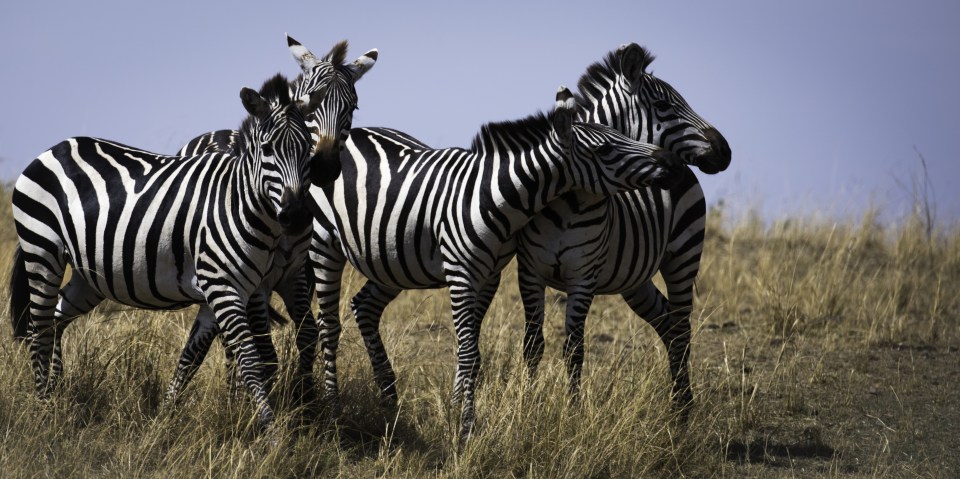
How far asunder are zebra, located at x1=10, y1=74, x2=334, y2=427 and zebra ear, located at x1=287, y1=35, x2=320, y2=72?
A: 3.42ft

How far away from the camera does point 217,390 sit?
266 inches

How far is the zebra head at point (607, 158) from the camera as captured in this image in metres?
6.68

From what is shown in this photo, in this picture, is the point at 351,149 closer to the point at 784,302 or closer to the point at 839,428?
the point at 839,428

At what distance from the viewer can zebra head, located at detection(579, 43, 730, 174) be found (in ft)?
24.6

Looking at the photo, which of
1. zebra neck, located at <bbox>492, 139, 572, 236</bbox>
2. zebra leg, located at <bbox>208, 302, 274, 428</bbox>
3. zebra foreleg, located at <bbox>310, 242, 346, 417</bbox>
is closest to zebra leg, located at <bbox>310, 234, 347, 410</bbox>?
zebra foreleg, located at <bbox>310, 242, 346, 417</bbox>

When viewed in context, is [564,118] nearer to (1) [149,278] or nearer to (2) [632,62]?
(2) [632,62]

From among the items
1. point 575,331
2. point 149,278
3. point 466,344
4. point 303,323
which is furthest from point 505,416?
point 149,278

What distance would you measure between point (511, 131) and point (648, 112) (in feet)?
3.63

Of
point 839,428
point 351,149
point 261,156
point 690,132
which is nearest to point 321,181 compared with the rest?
point 261,156

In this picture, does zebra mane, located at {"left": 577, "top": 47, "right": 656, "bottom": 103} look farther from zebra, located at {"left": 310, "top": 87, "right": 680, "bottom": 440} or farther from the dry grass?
the dry grass

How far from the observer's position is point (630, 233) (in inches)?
297

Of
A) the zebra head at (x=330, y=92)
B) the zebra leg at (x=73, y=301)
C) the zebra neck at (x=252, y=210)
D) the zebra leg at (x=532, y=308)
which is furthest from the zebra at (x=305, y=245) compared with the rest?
the zebra leg at (x=532, y=308)

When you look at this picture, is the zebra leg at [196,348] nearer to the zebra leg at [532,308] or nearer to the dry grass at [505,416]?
the dry grass at [505,416]

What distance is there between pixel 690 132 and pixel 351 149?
2.45m
